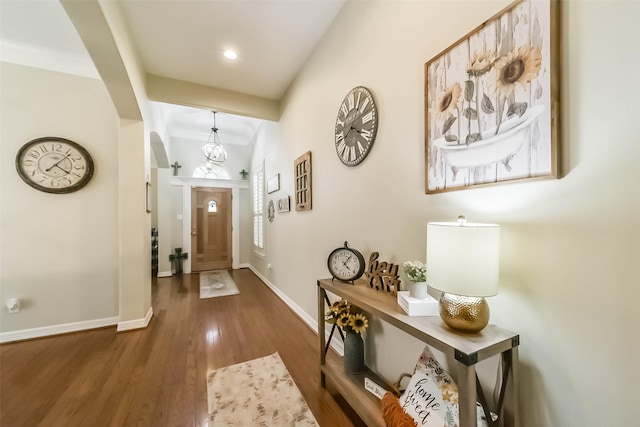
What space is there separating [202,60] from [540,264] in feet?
10.9

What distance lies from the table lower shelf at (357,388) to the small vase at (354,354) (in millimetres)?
34

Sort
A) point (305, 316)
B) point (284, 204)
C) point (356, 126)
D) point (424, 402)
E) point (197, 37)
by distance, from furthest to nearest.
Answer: point (284, 204), point (305, 316), point (197, 37), point (356, 126), point (424, 402)

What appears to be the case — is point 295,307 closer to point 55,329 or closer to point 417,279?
point 417,279

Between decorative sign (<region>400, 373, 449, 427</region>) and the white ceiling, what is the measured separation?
2705 millimetres

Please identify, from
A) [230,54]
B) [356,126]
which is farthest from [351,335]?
[230,54]

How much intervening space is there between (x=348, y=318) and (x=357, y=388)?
1.28 ft

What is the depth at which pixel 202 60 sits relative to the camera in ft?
8.38

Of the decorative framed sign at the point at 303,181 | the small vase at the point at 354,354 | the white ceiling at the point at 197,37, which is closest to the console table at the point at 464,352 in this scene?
the small vase at the point at 354,354

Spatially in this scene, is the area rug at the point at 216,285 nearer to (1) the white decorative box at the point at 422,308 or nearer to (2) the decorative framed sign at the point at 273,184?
(2) the decorative framed sign at the point at 273,184

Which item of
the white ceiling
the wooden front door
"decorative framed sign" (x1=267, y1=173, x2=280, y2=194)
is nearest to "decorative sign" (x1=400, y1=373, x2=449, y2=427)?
the white ceiling

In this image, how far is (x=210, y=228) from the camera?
18.2ft

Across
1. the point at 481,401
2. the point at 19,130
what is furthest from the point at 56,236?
the point at 481,401

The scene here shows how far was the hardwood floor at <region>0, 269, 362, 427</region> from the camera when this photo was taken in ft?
4.76

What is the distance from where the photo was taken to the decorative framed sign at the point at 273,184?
3.61 metres
